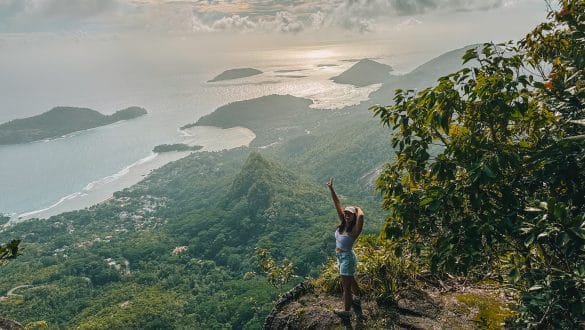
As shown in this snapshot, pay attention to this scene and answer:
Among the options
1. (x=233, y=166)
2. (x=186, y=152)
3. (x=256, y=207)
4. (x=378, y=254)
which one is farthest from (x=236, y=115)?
(x=378, y=254)

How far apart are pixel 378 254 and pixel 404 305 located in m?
0.96

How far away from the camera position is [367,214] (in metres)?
79.1

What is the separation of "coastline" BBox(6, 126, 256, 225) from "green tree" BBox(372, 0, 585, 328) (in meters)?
119

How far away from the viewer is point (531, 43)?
6.52 metres

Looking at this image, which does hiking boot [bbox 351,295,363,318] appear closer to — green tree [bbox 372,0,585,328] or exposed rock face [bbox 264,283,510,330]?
exposed rock face [bbox 264,283,510,330]

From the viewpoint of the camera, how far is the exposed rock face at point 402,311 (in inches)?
228

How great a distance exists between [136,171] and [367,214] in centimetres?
8743

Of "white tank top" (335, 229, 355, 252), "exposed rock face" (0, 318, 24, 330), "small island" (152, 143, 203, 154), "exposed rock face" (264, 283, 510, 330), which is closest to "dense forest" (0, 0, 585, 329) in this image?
"exposed rock face" (264, 283, 510, 330)

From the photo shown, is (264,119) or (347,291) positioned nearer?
(347,291)

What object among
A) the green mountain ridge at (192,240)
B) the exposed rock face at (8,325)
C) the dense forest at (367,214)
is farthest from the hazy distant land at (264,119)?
the exposed rock face at (8,325)

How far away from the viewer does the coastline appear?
111 meters

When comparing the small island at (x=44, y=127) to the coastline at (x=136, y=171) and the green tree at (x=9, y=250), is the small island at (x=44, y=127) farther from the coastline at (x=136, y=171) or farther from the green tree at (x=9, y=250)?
the green tree at (x=9, y=250)

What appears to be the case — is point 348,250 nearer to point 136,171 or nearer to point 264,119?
point 136,171

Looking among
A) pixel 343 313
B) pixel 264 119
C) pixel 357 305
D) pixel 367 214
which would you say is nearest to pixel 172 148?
pixel 264 119
